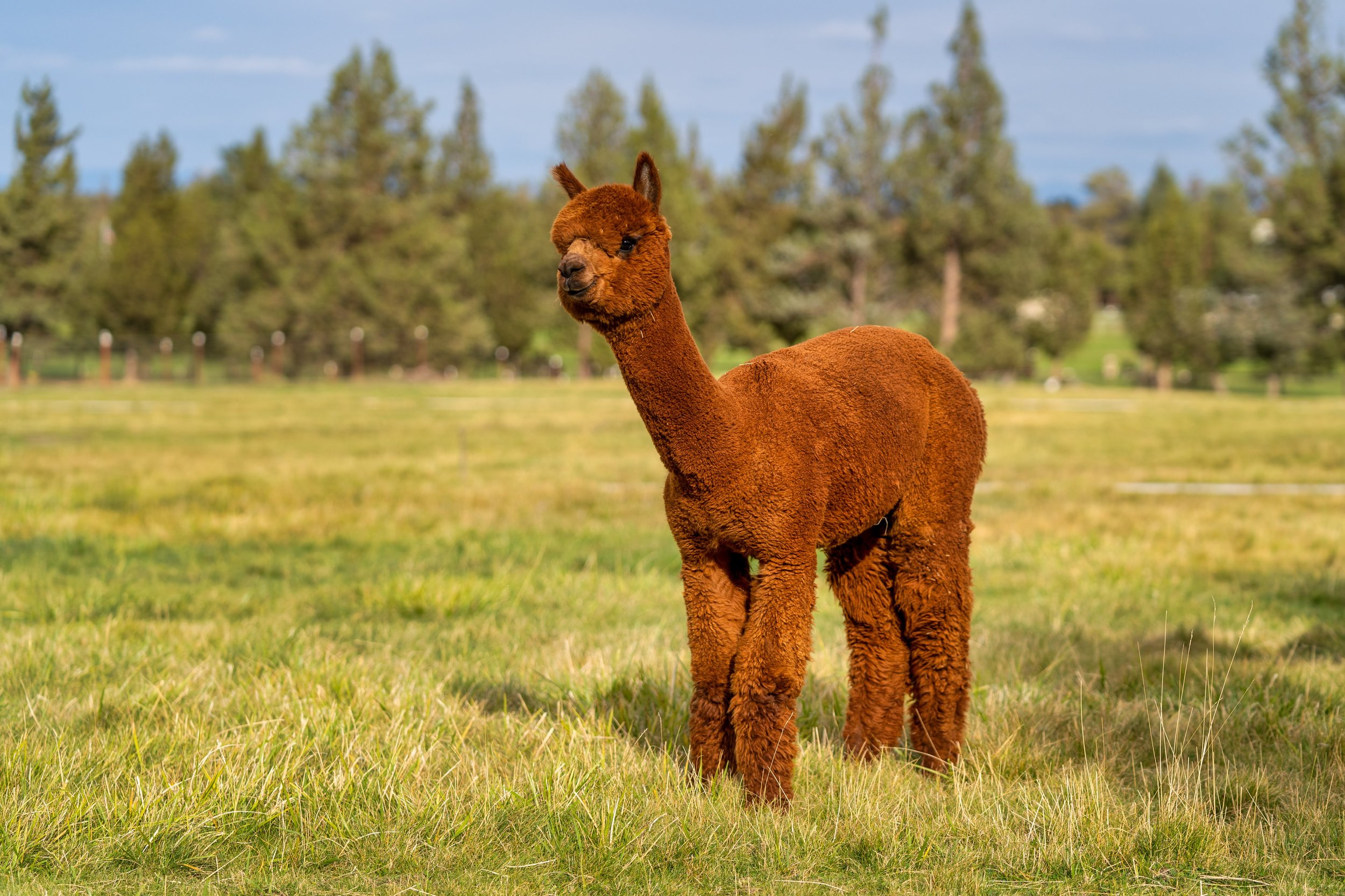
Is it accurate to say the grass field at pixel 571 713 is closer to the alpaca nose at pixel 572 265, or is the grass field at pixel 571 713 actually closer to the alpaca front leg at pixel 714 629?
the alpaca front leg at pixel 714 629

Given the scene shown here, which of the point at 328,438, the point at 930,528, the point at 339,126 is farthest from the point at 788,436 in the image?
the point at 339,126

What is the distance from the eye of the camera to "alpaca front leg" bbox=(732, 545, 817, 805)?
4.30 m

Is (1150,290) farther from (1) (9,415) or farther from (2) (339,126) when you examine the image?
(1) (9,415)

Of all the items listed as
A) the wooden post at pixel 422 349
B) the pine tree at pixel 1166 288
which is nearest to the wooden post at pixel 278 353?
the wooden post at pixel 422 349

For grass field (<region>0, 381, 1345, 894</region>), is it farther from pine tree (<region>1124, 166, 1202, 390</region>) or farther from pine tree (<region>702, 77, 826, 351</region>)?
pine tree (<region>1124, 166, 1202, 390</region>)

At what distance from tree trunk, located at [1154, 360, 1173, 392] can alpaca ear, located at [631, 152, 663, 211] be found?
59.4m

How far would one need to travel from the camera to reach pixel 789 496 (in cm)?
425

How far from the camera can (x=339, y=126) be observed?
5716cm

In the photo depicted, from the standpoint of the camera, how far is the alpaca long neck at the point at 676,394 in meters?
4.08

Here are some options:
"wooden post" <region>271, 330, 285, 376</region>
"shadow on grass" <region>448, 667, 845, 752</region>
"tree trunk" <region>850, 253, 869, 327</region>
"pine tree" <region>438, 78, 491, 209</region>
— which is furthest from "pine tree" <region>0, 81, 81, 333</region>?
"shadow on grass" <region>448, 667, 845, 752</region>

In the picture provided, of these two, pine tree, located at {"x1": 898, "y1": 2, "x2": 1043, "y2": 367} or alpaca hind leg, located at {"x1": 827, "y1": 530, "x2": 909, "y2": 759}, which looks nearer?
alpaca hind leg, located at {"x1": 827, "y1": 530, "x2": 909, "y2": 759}

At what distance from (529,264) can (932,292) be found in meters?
21.9

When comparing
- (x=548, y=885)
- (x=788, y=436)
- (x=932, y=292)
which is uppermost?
(x=932, y=292)

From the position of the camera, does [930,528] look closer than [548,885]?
No
